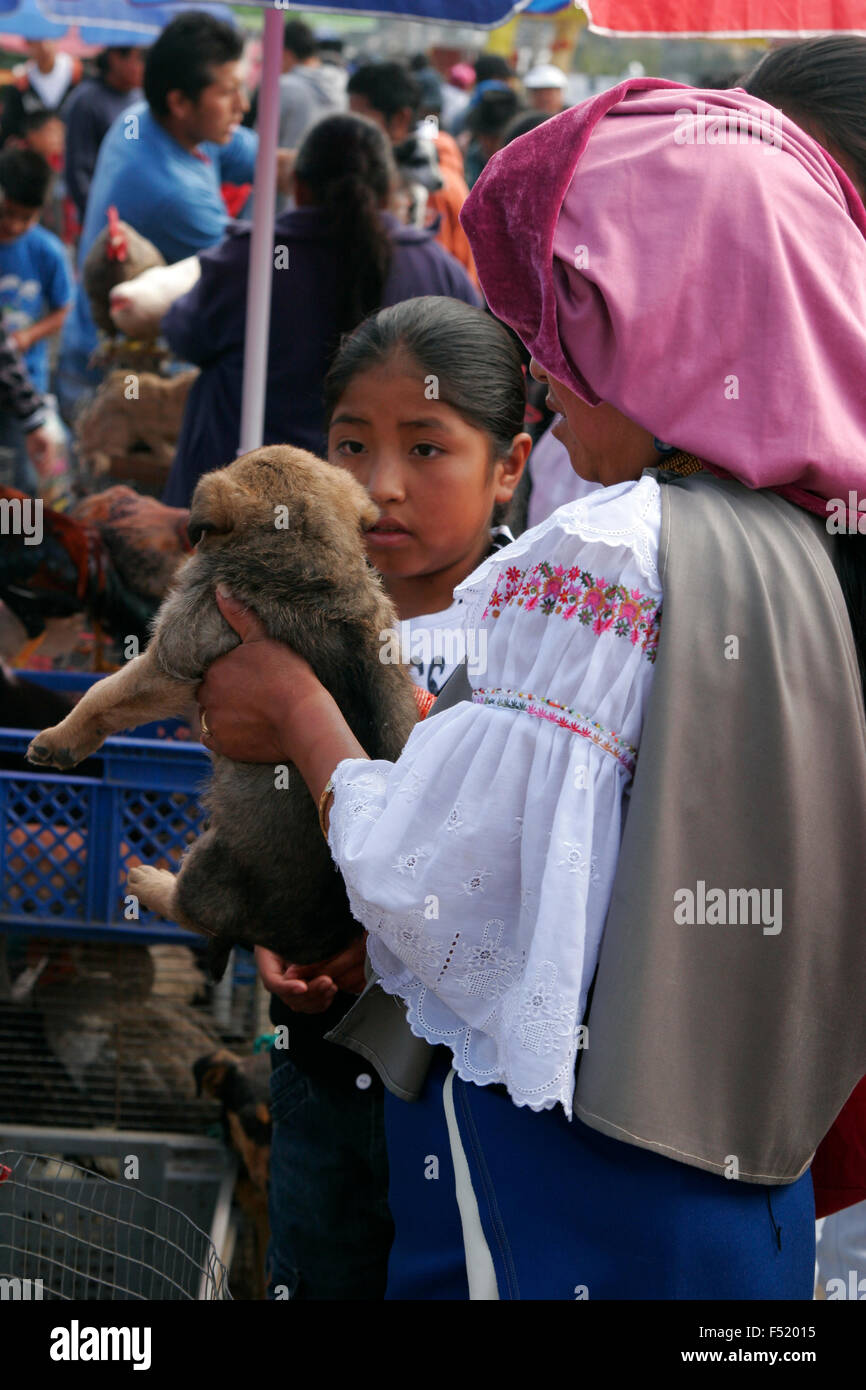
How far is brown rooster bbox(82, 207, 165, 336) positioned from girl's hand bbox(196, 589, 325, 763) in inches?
170

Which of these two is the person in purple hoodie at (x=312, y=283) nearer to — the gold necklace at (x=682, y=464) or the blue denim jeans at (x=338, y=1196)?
the blue denim jeans at (x=338, y=1196)

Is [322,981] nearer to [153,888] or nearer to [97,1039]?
[153,888]

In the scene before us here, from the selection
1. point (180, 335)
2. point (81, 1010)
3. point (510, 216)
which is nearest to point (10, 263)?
point (180, 335)

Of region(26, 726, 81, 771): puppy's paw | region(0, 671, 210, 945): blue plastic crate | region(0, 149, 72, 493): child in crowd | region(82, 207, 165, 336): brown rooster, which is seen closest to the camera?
region(26, 726, 81, 771): puppy's paw

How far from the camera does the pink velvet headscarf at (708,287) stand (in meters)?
1.60

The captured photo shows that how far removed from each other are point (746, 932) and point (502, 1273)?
0.57 m

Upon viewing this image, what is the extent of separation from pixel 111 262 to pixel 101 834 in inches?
149

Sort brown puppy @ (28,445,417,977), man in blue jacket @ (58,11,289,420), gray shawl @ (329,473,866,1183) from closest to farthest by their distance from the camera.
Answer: gray shawl @ (329,473,866,1183), brown puppy @ (28,445,417,977), man in blue jacket @ (58,11,289,420)

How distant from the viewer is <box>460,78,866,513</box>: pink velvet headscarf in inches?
62.9

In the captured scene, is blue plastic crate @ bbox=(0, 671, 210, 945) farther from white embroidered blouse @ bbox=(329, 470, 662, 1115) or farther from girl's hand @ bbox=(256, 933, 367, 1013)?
white embroidered blouse @ bbox=(329, 470, 662, 1115)

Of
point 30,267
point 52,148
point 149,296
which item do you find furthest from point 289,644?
point 52,148

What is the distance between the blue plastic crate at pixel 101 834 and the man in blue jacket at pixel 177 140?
415 cm

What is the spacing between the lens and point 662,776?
4.94 ft

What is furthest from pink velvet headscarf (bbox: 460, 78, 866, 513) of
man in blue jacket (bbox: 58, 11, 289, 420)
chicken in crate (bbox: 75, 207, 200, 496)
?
man in blue jacket (bbox: 58, 11, 289, 420)
